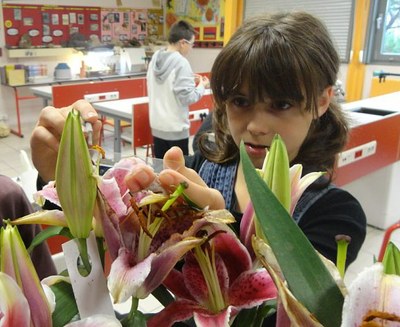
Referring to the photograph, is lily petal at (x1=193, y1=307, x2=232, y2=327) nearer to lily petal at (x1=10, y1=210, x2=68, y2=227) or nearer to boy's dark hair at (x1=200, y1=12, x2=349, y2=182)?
lily petal at (x1=10, y1=210, x2=68, y2=227)

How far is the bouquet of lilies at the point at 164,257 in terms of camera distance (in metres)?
0.27

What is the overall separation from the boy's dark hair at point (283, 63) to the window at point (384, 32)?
15.5ft

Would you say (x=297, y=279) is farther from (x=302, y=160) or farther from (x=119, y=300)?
(x=302, y=160)

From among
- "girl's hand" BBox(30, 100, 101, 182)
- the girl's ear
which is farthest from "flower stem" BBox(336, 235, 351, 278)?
the girl's ear

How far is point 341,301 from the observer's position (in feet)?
0.91

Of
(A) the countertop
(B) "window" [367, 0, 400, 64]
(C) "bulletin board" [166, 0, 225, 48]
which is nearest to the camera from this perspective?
(A) the countertop

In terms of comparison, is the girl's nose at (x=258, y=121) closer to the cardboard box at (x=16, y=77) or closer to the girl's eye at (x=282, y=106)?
the girl's eye at (x=282, y=106)

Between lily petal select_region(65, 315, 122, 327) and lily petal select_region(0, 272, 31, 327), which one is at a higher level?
lily petal select_region(0, 272, 31, 327)

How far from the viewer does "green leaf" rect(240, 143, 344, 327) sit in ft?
0.89

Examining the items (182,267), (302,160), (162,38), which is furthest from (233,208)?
(162,38)

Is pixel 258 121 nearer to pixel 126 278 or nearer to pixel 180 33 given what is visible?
pixel 126 278

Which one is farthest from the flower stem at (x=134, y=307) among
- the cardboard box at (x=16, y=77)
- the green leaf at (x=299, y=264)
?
the cardboard box at (x=16, y=77)

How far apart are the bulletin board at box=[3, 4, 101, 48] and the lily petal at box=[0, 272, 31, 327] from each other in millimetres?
6384

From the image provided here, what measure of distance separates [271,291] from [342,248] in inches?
2.7
